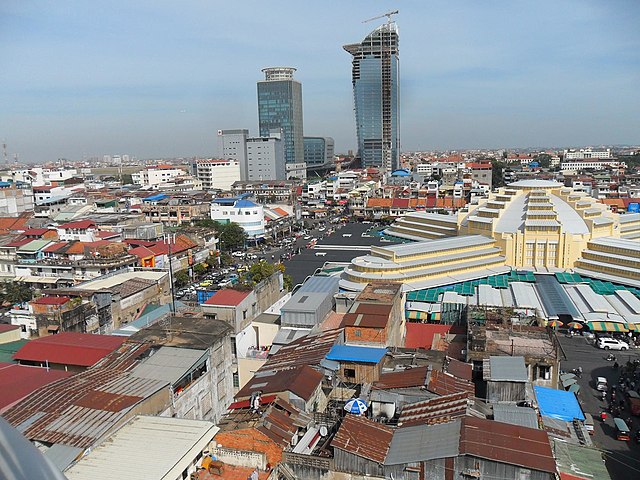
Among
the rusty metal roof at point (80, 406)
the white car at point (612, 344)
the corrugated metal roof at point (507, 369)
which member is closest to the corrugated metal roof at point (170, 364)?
the rusty metal roof at point (80, 406)

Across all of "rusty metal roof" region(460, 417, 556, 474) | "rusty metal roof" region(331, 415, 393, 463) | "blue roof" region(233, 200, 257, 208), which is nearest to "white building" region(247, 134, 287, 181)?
"blue roof" region(233, 200, 257, 208)

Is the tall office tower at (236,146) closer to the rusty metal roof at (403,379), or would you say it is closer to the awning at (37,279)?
the awning at (37,279)

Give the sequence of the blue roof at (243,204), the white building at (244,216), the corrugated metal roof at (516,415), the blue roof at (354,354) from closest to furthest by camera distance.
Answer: the corrugated metal roof at (516,415), the blue roof at (354,354), the white building at (244,216), the blue roof at (243,204)

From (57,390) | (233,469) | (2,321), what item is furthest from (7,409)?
(2,321)

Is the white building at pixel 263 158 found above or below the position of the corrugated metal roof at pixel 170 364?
above

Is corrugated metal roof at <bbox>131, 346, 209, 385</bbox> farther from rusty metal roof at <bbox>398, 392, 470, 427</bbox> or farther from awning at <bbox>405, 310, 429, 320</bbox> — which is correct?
awning at <bbox>405, 310, 429, 320</bbox>

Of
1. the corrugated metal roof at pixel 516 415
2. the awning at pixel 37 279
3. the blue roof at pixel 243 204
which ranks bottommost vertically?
the awning at pixel 37 279
